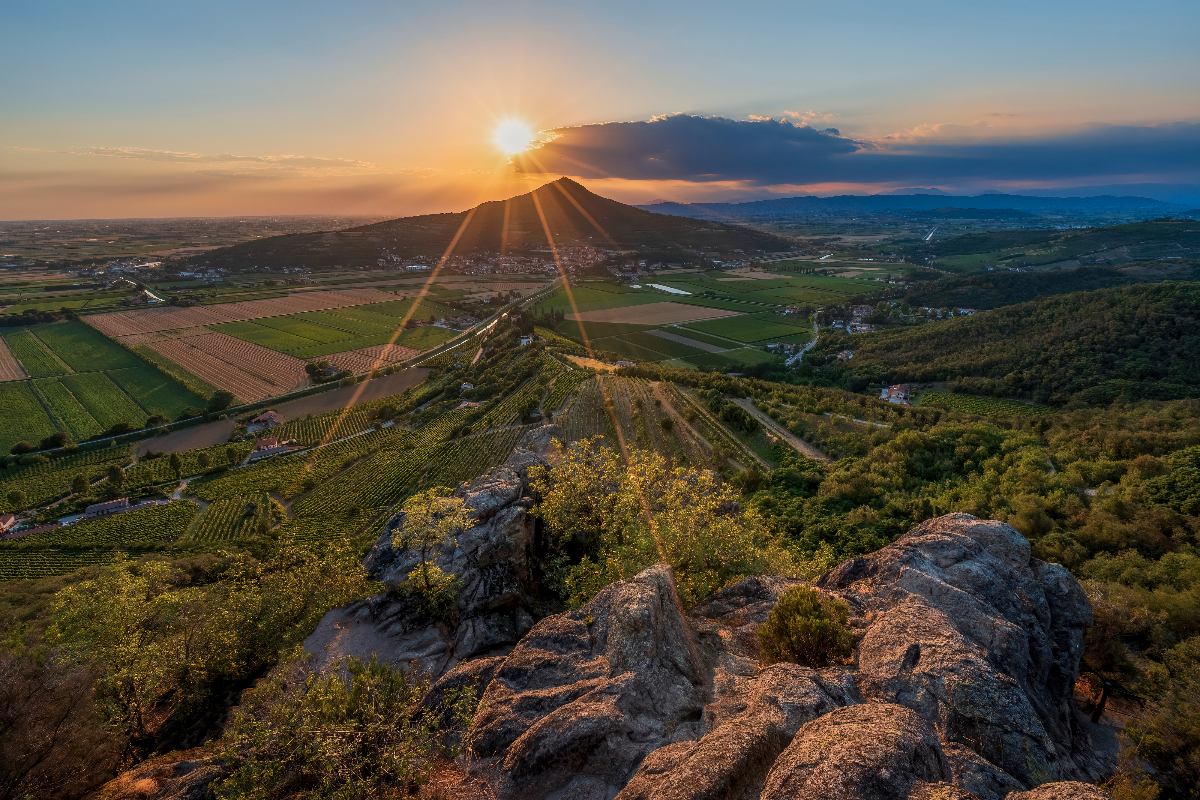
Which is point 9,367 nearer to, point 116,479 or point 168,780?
point 116,479

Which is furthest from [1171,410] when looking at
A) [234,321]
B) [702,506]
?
[234,321]

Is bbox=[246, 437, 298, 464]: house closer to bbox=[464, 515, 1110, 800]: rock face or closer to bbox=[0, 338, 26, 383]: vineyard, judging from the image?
bbox=[0, 338, 26, 383]: vineyard

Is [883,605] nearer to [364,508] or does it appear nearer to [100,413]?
[364,508]

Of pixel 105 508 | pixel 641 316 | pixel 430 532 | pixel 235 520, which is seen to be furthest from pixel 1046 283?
pixel 105 508

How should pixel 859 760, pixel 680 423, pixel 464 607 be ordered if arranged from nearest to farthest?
pixel 859 760, pixel 464 607, pixel 680 423

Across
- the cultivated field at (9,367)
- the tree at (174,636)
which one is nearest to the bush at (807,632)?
the tree at (174,636)

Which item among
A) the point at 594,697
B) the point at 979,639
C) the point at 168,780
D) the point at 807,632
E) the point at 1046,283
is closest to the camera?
the point at 594,697
